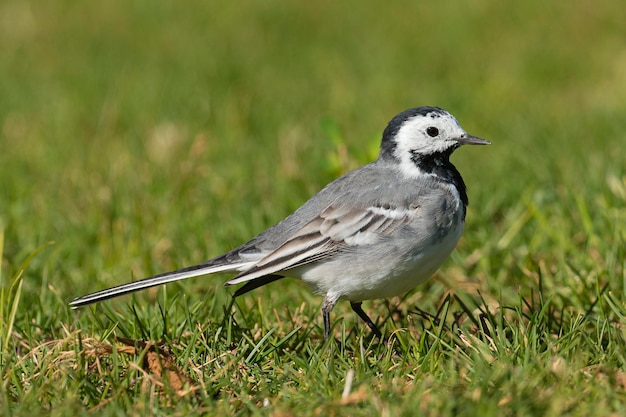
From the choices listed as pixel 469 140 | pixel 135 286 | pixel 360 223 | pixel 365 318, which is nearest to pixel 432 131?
pixel 469 140

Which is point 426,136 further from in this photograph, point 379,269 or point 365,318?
point 365,318

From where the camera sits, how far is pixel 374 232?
15.9ft

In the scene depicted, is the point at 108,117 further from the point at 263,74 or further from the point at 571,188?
the point at 571,188

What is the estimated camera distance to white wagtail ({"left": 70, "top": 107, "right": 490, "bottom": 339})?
4730 mm

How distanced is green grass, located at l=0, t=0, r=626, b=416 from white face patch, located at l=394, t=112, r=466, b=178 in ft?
2.62

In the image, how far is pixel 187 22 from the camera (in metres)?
12.8

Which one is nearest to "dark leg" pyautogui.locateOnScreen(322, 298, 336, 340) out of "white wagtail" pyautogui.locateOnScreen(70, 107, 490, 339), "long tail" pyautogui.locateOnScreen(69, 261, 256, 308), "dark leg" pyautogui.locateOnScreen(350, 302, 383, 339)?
"white wagtail" pyautogui.locateOnScreen(70, 107, 490, 339)

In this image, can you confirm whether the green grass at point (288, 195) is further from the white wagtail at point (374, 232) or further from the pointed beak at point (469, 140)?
the pointed beak at point (469, 140)

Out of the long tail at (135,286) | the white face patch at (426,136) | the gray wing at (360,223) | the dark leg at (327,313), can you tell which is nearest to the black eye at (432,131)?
the white face patch at (426,136)

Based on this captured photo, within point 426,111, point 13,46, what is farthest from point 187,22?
point 426,111

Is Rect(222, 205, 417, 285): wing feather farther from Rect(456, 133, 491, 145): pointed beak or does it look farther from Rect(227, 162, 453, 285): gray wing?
Rect(456, 133, 491, 145): pointed beak

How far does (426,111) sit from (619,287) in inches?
54.8

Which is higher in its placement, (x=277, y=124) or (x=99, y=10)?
(x=99, y=10)

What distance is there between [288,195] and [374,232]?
2.35m
